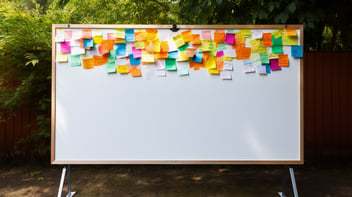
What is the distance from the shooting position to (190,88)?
2092 mm

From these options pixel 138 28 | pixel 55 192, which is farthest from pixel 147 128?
pixel 55 192

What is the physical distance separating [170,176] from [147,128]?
51.9 inches

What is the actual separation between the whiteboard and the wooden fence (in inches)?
66.5

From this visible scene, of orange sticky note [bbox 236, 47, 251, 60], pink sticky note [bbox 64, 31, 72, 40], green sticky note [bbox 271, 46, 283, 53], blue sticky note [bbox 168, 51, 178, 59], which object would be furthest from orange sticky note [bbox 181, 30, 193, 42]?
pink sticky note [bbox 64, 31, 72, 40]

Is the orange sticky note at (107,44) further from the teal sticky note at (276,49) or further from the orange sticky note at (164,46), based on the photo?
the teal sticky note at (276,49)

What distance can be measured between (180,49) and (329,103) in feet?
9.07

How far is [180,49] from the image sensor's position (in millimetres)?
2070

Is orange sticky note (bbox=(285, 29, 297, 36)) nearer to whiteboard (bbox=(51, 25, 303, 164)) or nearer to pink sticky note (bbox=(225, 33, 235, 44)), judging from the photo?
whiteboard (bbox=(51, 25, 303, 164))

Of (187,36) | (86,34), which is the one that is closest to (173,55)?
(187,36)

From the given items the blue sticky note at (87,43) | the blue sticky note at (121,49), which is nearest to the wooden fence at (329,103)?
the blue sticky note at (121,49)

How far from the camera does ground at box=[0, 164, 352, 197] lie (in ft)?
8.52

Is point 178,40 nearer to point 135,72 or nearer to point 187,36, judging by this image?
point 187,36

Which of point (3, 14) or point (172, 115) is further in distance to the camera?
point (3, 14)

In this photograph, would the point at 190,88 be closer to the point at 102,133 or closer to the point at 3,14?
the point at 102,133
